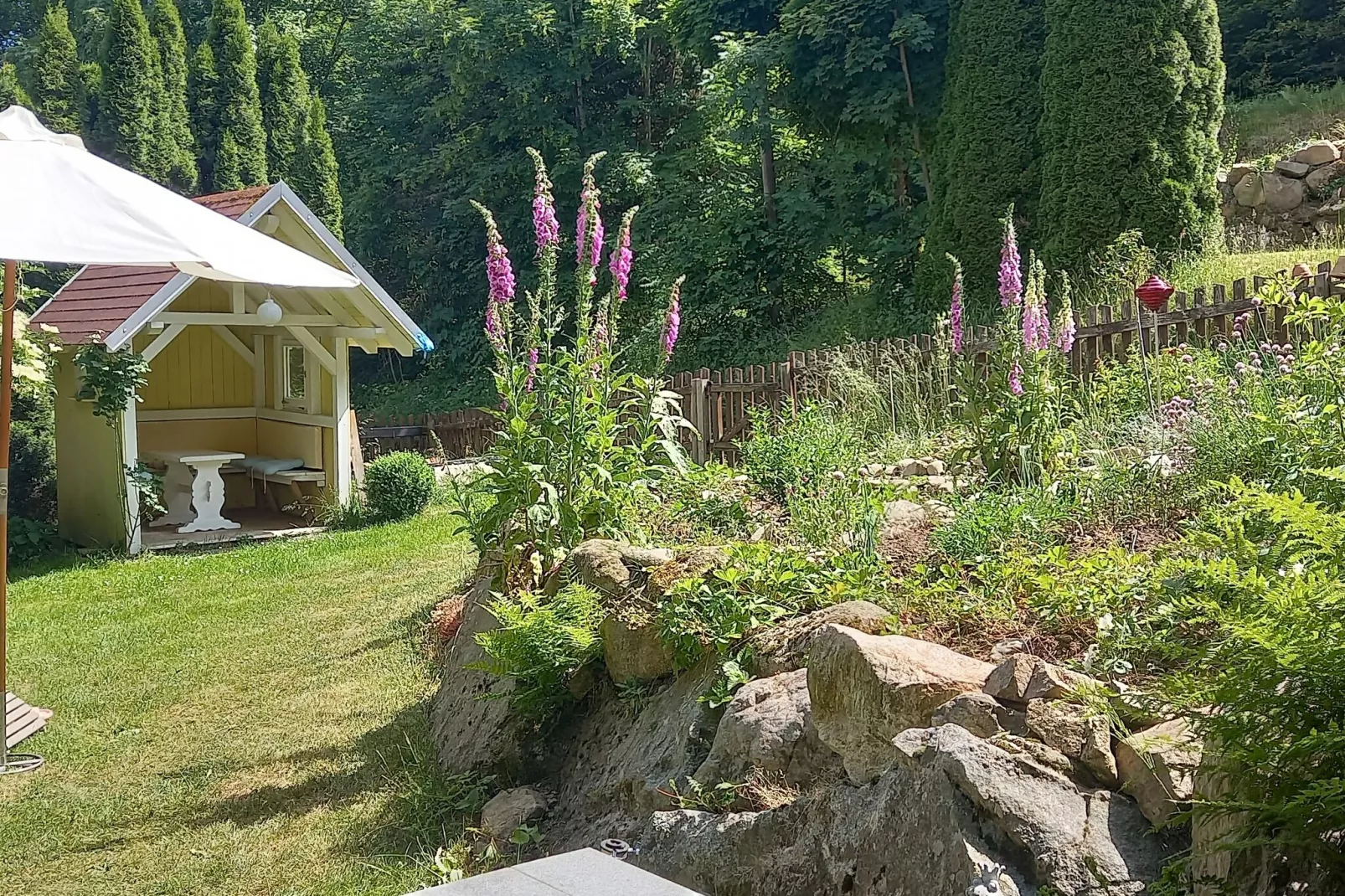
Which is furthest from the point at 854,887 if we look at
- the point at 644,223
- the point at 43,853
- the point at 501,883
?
the point at 644,223

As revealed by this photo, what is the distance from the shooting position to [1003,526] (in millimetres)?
3941

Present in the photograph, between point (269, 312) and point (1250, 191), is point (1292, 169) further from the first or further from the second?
point (269, 312)

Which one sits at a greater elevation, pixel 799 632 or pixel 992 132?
pixel 992 132

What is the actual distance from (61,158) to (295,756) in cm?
255

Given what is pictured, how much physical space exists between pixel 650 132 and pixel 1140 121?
11282 mm

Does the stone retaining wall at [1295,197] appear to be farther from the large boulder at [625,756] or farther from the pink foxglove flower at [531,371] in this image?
the large boulder at [625,756]

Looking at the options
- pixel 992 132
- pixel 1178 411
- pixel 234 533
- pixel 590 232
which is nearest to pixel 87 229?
pixel 590 232

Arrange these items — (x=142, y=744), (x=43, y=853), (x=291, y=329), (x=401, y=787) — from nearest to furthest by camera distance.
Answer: (x=43, y=853)
(x=401, y=787)
(x=142, y=744)
(x=291, y=329)

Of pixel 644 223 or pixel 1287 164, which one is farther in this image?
pixel 644 223

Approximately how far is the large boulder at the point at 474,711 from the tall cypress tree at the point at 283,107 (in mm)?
18228

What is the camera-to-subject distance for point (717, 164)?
20.0m

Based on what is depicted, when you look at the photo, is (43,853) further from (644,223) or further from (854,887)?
(644,223)

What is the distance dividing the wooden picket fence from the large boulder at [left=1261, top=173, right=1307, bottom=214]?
12.3 feet

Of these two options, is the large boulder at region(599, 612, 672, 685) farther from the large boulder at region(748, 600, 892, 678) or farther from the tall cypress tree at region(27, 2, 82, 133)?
the tall cypress tree at region(27, 2, 82, 133)
